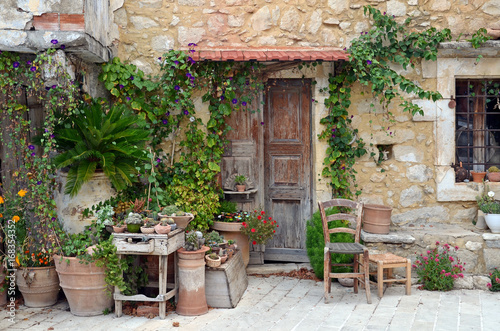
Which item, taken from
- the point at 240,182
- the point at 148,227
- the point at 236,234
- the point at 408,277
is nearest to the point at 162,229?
the point at 148,227

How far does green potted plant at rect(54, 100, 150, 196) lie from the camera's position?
206 inches

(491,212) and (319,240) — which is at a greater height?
(491,212)

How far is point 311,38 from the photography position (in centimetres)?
638

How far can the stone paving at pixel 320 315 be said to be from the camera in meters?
4.75

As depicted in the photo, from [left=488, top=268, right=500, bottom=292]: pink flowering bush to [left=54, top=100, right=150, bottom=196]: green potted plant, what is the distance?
404 cm

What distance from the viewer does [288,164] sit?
669 centimetres

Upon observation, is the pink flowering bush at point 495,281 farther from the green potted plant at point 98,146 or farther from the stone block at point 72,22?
the stone block at point 72,22

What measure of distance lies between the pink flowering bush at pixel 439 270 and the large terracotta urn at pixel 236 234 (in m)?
2.01

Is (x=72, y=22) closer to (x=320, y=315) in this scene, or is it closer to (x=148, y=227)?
(x=148, y=227)

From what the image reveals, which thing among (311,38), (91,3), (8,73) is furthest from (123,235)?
(311,38)

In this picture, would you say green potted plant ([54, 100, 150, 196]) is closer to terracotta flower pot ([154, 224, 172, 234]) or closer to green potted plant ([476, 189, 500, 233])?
terracotta flower pot ([154, 224, 172, 234])

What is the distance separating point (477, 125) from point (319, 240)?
2546 mm

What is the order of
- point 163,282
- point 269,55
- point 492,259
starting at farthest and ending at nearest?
1. point 269,55
2. point 492,259
3. point 163,282

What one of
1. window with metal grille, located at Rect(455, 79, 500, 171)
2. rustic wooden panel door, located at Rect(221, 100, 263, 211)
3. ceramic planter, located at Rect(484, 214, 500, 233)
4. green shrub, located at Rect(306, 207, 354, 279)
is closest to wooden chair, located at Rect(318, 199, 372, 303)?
green shrub, located at Rect(306, 207, 354, 279)
